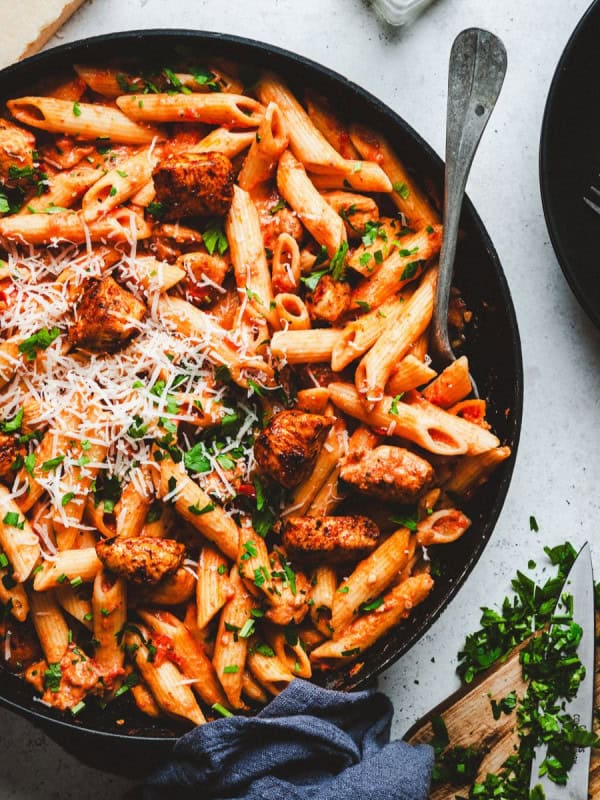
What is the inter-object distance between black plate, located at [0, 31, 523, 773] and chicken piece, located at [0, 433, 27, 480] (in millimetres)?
716

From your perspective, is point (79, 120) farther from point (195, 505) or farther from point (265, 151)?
point (195, 505)

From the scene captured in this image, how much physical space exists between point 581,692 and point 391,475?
126cm

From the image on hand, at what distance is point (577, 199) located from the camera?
3445 mm

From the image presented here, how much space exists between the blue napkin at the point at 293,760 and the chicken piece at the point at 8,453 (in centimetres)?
107

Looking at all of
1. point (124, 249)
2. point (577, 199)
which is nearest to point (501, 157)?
point (577, 199)

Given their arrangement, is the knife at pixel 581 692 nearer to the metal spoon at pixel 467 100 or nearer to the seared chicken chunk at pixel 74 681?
the metal spoon at pixel 467 100

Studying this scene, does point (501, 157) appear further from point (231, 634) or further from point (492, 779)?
point (492, 779)

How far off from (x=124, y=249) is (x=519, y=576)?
1.98 m

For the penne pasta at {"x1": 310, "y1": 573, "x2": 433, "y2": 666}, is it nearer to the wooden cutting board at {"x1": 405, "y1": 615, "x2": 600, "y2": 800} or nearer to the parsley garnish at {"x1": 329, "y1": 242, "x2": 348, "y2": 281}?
the wooden cutting board at {"x1": 405, "y1": 615, "x2": 600, "y2": 800}

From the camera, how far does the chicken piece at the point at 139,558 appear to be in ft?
9.06

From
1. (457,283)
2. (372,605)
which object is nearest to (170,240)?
(457,283)

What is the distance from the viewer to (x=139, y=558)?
2760 millimetres

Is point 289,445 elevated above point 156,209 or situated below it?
below

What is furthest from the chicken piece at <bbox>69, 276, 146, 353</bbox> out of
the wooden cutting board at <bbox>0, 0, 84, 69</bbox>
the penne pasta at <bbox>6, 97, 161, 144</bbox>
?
the wooden cutting board at <bbox>0, 0, 84, 69</bbox>
